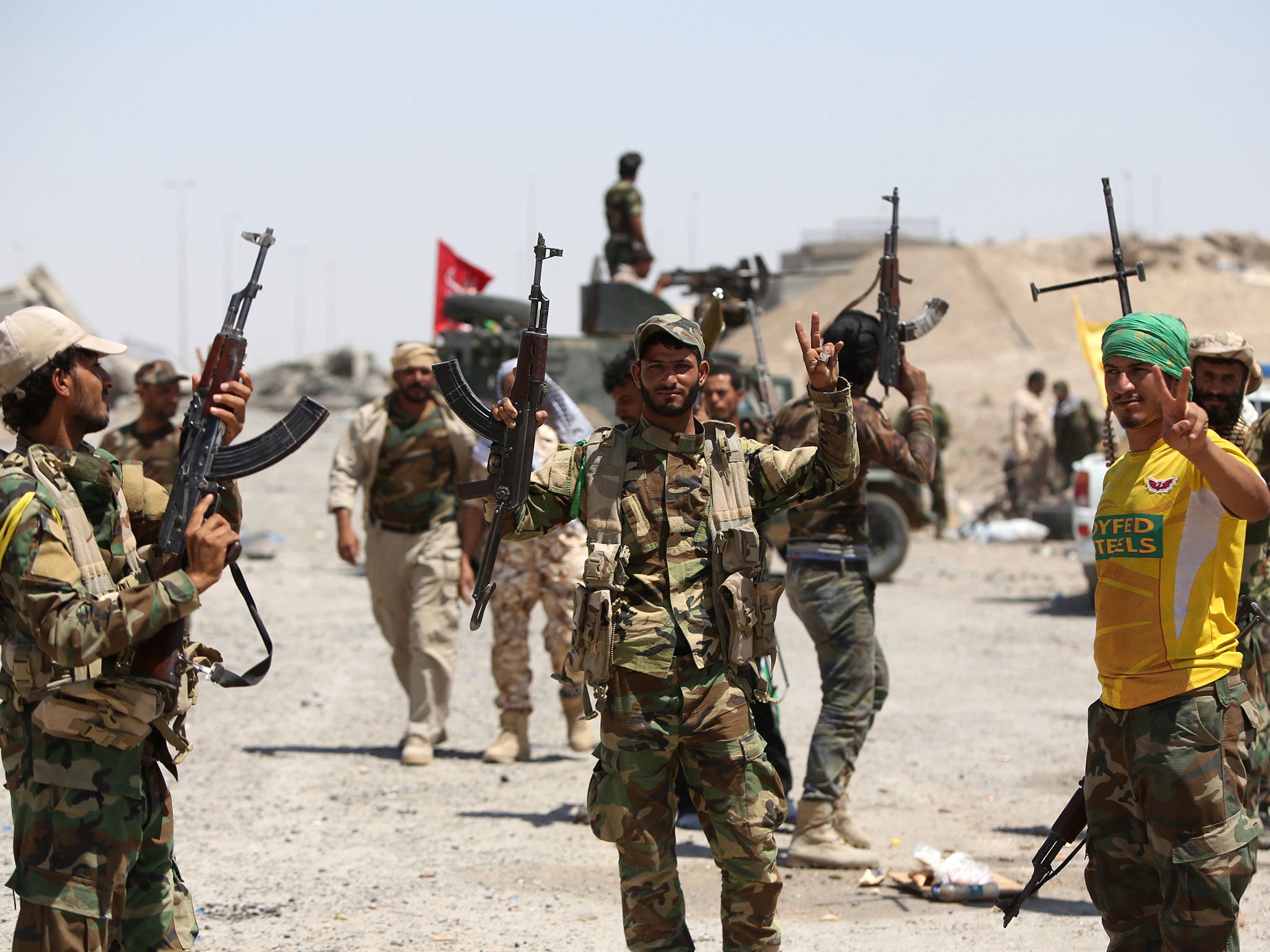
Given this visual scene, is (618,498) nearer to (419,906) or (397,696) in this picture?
(419,906)

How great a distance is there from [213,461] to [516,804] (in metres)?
3.35

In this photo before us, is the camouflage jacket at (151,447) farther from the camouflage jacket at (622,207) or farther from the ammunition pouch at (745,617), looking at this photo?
the camouflage jacket at (622,207)

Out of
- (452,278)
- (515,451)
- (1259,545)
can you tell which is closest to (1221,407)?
(1259,545)

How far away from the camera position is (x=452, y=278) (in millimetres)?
14453

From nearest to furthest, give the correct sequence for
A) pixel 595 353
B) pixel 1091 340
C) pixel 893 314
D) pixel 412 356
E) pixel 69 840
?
pixel 69 840
pixel 893 314
pixel 1091 340
pixel 412 356
pixel 595 353

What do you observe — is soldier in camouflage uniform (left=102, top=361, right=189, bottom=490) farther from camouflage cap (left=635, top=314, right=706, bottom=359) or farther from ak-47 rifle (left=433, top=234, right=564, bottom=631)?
A: camouflage cap (left=635, top=314, right=706, bottom=359)

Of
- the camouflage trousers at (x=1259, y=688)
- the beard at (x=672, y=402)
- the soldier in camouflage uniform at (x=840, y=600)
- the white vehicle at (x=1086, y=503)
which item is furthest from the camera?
the white vehicle at (x=1086, y=503)

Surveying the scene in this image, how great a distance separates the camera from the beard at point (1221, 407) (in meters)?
4.71

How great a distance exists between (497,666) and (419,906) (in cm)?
223

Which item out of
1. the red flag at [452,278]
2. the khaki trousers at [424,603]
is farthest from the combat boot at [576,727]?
the red flag at [452,278]

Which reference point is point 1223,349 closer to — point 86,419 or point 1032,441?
point 86,419

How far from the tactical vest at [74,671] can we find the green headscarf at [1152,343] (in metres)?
2.32

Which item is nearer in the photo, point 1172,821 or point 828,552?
point 1172,821

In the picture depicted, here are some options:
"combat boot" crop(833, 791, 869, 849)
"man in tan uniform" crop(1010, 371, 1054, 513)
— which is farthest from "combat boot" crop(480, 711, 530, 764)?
"man in tan uniform" crop(1010, 371, 1054, 513)
